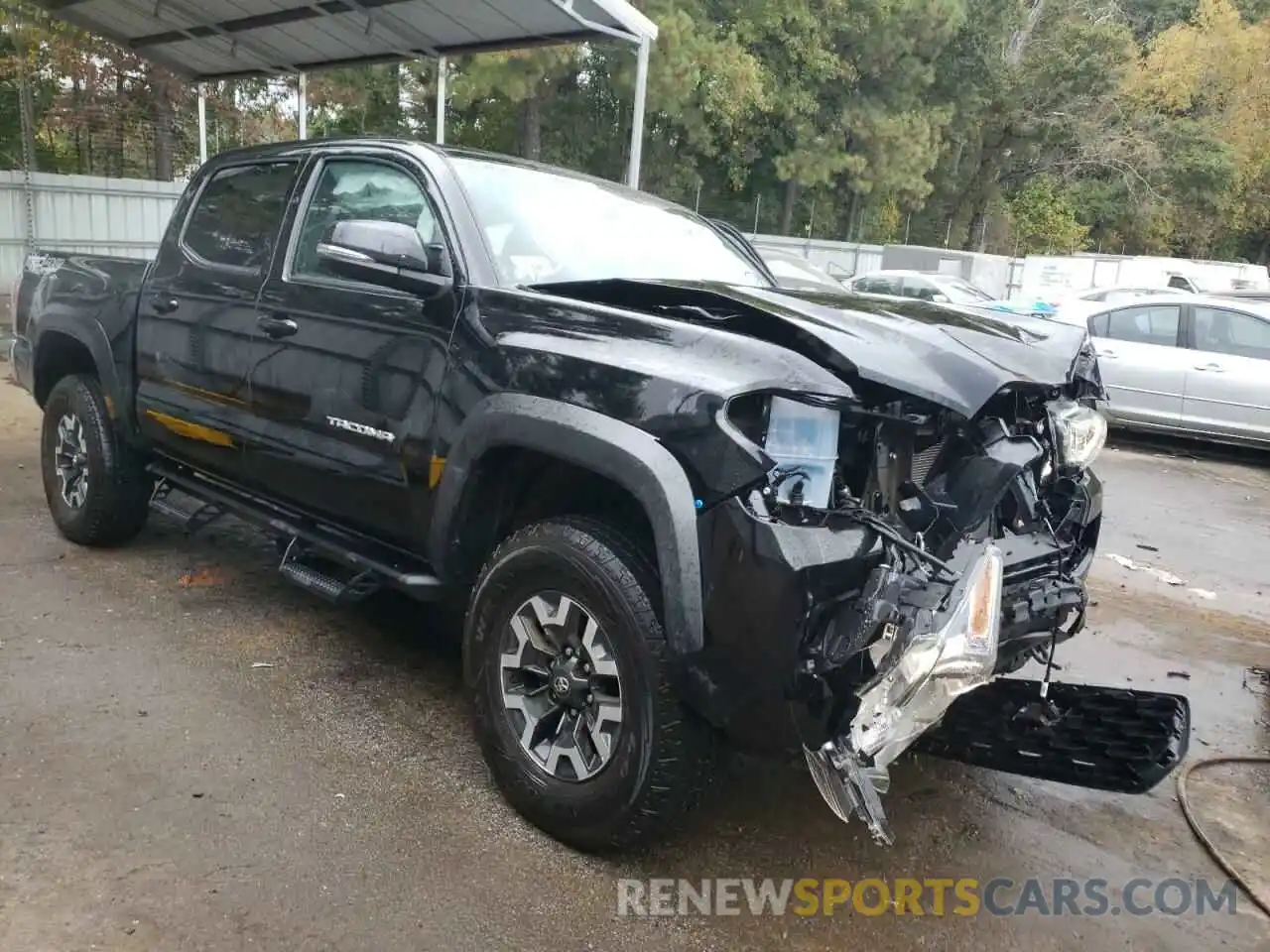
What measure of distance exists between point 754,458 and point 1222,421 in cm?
939

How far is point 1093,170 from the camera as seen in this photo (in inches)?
1495

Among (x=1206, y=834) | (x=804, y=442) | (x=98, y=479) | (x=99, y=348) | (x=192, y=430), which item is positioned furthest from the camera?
(x=98, y=479)

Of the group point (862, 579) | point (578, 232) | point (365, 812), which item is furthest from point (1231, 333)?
point (365, 812)

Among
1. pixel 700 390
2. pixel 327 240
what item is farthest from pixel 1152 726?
pixel 327 240

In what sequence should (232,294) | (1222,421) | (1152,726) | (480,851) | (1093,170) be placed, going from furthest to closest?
(1093,170)
(1222,421)
(232,294)
(1152,726)
(480,851)

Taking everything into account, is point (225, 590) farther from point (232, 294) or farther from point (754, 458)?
point (754, 458)

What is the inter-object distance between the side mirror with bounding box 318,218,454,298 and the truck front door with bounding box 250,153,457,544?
0.07m

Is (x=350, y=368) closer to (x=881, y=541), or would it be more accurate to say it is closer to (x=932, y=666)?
(x=881, y=541)

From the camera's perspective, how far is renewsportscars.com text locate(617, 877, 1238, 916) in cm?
287

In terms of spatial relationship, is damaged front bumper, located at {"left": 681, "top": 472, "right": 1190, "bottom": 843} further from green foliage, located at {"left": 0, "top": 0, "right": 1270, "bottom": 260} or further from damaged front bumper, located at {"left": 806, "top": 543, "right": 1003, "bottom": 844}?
green foliage, located at {"left": 0, "top": 0, "right": 1270, "bottom": 260}

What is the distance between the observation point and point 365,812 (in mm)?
3170

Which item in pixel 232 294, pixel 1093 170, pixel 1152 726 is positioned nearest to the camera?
pixel 1152 726

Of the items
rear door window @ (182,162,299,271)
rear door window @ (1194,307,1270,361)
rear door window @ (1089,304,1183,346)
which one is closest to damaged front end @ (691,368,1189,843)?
rear door window @ (182,162,299,271)

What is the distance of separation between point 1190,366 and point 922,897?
354 inches
